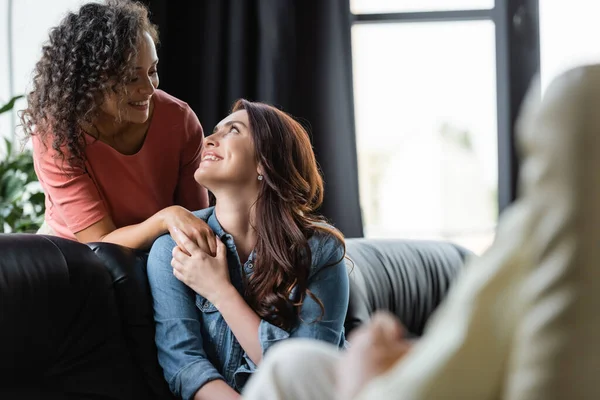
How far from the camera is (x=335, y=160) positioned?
4.18m

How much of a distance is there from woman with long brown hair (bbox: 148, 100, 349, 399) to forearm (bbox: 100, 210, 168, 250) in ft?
0.16

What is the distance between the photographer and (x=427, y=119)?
4.36 meters

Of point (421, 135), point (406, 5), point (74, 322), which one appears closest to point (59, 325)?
point (74, 322)

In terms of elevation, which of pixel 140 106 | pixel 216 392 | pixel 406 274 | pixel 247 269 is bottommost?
pixel 406 274

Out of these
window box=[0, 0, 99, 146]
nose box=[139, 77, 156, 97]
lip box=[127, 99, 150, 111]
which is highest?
window box=[0, 0, 99, 146]

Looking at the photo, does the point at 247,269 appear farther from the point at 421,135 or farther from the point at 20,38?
the point at 421,135

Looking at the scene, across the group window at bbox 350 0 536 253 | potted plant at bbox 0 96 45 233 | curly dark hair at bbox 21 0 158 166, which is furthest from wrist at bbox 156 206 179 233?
window at bbox 350 0 536 253

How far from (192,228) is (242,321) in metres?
0.26

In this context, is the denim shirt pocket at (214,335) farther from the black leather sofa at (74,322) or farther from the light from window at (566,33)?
the light from window at (566,33)

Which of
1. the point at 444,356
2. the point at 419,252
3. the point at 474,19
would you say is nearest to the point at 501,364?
the point at 444,356

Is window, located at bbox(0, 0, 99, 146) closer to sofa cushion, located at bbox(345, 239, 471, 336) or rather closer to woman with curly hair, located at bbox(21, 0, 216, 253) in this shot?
woman with curly hair, located at bbox(21, 0, 216, 253)

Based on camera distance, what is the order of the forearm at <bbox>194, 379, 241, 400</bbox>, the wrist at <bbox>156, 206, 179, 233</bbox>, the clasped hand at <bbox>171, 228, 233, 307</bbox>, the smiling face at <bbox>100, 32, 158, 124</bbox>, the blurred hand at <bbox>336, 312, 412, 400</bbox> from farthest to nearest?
the smiling face at <bbox>100, 32, 158, 124</bbox>
the wrist at <bbox>156, 206, 179, 233</bbox>
the clasped hand at <bbox>171, 228, 233, 307</bbox>
the forearm at <bbox>194, 379, 241, 400</bbox>
the blurred hand at <bbox>336, 312, 412, 400</bbox>

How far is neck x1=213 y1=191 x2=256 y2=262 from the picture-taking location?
212 cm

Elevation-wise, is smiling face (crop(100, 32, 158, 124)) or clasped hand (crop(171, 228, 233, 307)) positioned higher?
smiling face (crop(100, 32, 158, 124))
